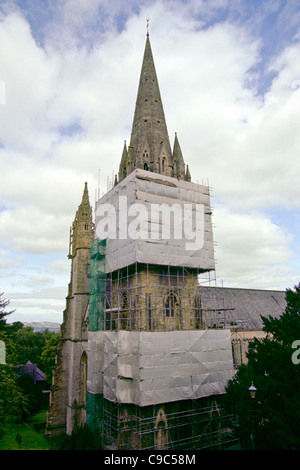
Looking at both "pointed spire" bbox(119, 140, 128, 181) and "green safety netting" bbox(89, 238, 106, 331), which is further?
"pointed spire" bbox(119, 140, 128, 181)

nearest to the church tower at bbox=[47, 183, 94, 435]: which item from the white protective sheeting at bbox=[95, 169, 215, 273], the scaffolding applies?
the scaffolding

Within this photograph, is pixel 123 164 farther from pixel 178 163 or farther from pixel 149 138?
pixel 178 163

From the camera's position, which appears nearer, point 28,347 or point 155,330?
point 155,330

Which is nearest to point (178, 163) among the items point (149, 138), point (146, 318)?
point (149, 138)

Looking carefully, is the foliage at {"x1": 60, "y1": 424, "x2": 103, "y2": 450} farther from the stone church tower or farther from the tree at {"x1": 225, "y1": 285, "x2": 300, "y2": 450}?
the tree at {"x1": 225, "y1": 285, "x2": 300, "y2": 450}

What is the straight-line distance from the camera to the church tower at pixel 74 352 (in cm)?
2097

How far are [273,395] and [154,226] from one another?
10.2 meters

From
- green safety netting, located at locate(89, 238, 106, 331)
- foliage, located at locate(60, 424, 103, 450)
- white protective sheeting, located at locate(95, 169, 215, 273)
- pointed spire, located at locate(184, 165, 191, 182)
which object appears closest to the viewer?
foliage, located at locate(60, 424, 103, 450)

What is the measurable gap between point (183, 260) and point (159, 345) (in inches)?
209

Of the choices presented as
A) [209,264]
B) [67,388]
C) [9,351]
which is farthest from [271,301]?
[9,351]

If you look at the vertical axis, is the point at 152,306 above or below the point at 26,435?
above

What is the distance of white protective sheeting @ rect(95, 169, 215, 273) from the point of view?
1725 cm

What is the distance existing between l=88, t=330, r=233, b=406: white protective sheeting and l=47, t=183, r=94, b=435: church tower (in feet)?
12.0

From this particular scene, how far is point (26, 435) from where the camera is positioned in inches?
941
